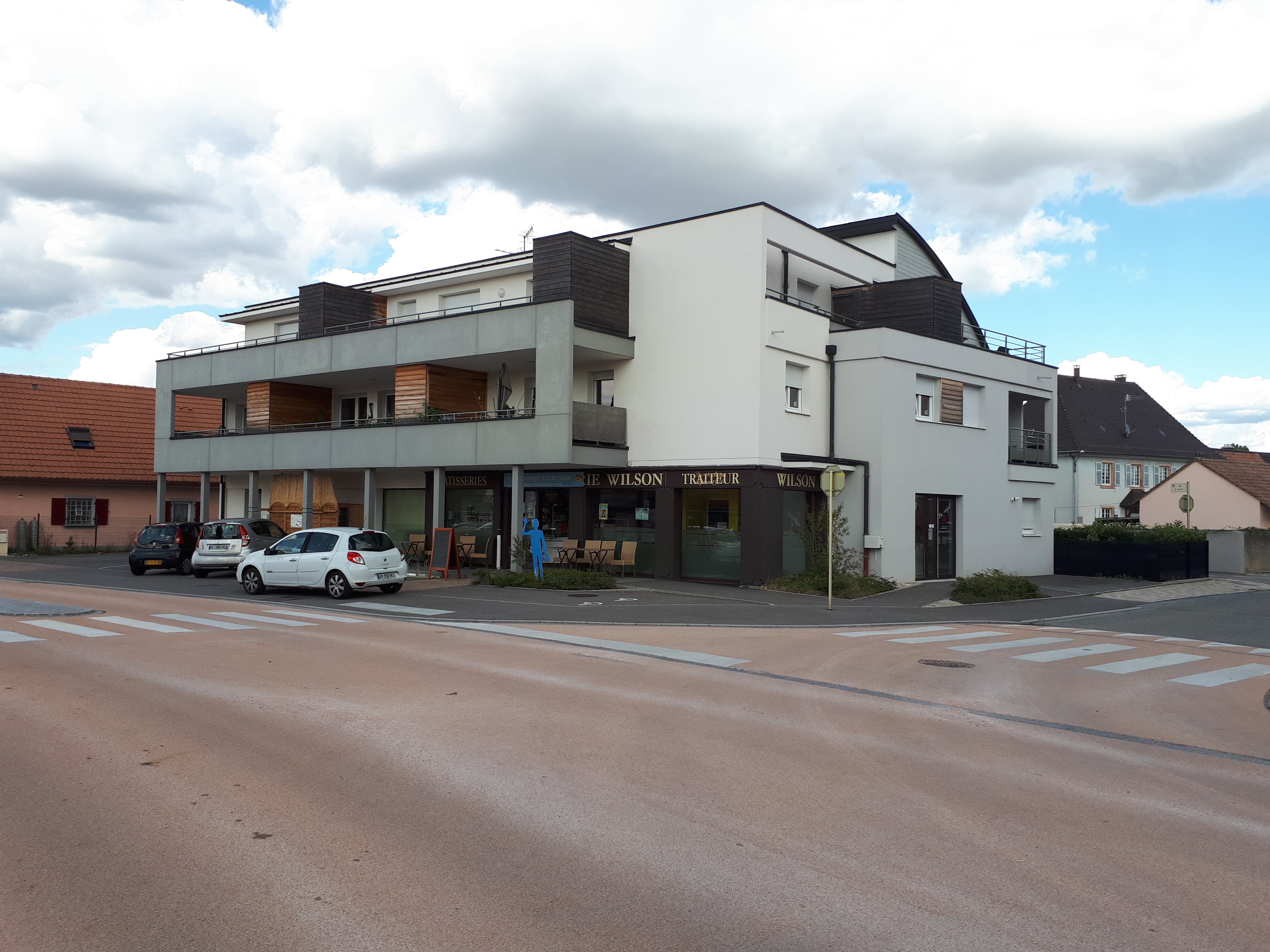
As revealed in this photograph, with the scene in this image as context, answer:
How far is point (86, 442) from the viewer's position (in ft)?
142

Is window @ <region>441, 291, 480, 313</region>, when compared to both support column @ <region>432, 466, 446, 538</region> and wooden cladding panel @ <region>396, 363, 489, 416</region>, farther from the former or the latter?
support column @ <region>432, 466, 446, 538</region>

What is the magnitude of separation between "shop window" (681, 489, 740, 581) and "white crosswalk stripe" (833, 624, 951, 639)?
6.98 meters

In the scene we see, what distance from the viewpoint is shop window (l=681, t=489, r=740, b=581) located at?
25.1 metres

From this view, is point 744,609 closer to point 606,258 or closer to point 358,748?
point 606,258

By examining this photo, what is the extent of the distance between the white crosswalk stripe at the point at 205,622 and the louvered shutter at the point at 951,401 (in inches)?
782

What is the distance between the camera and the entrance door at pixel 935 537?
27.7 metres

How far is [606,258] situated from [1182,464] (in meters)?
50.8

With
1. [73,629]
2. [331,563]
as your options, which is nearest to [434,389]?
[331,563]

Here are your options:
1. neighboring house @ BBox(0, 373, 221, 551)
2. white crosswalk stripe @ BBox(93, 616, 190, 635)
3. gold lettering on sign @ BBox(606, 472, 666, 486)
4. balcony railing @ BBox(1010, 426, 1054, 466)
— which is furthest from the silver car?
balcony railing @ BBox(1010, 426, 1054, 466)

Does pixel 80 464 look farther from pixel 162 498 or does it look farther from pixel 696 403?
pixel 696 403

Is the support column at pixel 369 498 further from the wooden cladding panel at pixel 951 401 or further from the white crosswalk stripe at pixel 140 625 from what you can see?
the wooden cladding panel at pixel 951 401

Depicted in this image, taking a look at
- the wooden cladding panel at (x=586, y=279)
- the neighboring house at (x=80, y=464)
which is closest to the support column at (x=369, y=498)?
the wooden cladding panel at (x=586, y=279)

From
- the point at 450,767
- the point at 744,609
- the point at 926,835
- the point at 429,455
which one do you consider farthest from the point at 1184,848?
the point at 429,455

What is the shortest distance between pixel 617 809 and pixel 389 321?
2951cm
